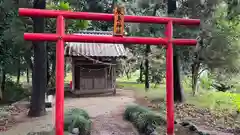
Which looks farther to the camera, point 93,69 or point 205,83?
point 93,69

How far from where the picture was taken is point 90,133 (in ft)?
25.7

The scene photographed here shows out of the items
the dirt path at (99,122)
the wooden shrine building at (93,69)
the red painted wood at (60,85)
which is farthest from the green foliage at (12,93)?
the red painted wood at (60,85)

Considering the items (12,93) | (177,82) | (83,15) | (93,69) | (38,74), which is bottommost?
(12,93)

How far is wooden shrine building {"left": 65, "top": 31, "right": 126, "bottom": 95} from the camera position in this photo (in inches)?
600

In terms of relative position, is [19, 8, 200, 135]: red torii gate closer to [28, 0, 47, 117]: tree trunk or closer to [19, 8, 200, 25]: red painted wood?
[19, 8, 200, 25]: red painted wood

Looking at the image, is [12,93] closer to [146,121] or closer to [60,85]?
[146,121]

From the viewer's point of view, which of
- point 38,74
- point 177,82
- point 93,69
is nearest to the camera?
point 38,74

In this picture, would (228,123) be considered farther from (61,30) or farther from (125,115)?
(61,30)

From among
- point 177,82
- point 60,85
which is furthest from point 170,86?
point 177,82

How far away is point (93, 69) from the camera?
607 inches

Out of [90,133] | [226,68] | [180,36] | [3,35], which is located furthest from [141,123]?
[3,35]

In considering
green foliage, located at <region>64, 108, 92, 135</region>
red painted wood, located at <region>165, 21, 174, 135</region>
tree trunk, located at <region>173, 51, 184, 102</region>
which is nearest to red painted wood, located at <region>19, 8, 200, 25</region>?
Result: red painted wood, located at <region>165, 21, 174, 135</region>

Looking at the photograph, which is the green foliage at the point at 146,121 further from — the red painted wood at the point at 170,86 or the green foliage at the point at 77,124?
the green foliage at the point at 77,124

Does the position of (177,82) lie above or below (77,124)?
above
